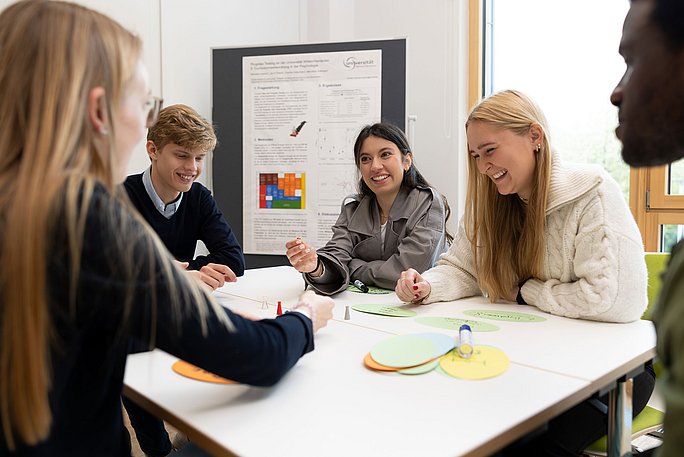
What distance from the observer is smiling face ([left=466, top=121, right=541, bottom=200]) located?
168 centimetres

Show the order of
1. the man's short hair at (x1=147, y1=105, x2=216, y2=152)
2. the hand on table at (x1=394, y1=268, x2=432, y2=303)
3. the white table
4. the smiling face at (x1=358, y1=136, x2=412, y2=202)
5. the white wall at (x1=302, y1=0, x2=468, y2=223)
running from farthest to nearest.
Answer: the white wall at (x1=302, y1=0, x2=468, y2=223) < the smiling face at (x1=358, y1=136, x2=412, y2=202) < the man's short hair at (x1=147, y1=105, x2=216, y2=152) < the hand on table at (x1=394, y1=268, x2=432, y2=303) < the white table

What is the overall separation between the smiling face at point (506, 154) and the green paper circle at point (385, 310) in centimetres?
49

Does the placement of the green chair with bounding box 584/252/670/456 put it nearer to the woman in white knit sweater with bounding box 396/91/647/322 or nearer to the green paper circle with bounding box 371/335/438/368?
the woman in white knit sweater with bounding box 396/91/647/322

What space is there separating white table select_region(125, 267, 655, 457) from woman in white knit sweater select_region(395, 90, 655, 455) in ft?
0.48

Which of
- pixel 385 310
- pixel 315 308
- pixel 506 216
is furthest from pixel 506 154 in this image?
pixel 315 308

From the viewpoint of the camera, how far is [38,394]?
0.68m

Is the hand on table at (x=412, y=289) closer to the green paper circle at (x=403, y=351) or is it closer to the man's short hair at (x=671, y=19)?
the green paper circle at (x=403, y=351)

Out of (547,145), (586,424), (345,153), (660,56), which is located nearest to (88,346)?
(660,56)

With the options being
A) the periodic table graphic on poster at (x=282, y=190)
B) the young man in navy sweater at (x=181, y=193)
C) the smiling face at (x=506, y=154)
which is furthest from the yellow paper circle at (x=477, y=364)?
the periodic table graphic on poster at (x=282, y=190)

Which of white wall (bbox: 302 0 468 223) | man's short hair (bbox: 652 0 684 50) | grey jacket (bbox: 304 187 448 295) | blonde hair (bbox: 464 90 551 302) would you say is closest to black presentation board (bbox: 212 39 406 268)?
white wall (bbox: 302 0 468 223)

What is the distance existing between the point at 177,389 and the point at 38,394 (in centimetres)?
35

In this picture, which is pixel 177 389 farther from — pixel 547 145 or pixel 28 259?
pixel 547 145

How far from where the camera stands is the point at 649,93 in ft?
2.47

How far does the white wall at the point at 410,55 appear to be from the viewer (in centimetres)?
355
